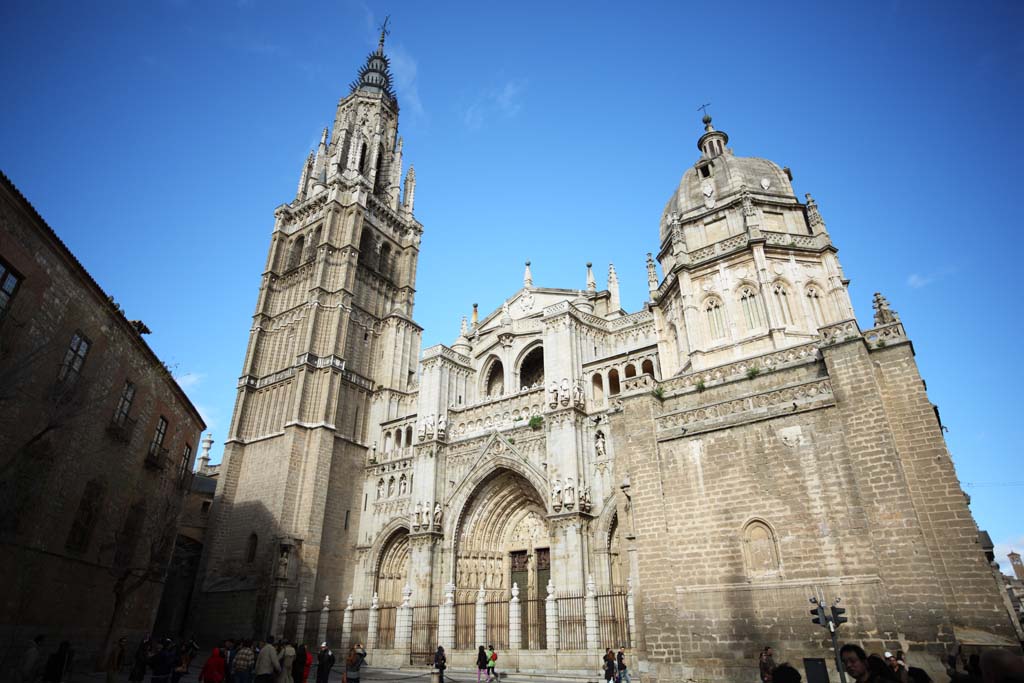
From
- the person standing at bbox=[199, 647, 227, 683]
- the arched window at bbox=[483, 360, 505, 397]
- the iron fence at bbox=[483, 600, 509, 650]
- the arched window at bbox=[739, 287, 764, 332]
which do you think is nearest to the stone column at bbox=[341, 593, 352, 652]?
the iron fence at bbox=[483, 600, 509, 650]

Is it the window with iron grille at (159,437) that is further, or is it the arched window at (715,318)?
the arched window at (715,318)

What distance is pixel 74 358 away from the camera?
516 inches

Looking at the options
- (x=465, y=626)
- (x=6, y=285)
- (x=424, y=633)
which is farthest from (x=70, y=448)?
(x=465, y=626)

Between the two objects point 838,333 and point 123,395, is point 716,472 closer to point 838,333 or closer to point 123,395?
point 838,333

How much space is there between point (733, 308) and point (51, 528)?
63.6ft

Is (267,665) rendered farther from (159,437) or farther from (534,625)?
(534,625)

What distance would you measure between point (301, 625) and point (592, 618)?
44.0 feet

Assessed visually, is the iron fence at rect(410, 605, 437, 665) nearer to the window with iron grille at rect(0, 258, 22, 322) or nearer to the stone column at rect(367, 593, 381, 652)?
the stone column at rect(367, 593, 381, 652)

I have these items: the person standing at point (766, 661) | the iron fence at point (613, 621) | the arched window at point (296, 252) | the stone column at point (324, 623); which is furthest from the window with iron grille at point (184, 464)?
the arched window at point (296, 252)

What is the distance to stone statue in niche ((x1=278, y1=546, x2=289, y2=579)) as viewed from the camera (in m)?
26.1

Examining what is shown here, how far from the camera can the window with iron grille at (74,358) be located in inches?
494

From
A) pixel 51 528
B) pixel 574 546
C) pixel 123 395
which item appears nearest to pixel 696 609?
pixel 574 546

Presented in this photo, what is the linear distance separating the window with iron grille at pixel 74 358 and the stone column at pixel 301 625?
1659 centimetres

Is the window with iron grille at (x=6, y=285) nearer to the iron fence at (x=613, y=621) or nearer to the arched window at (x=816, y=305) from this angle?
the iron fence at (x=613, y=621)
